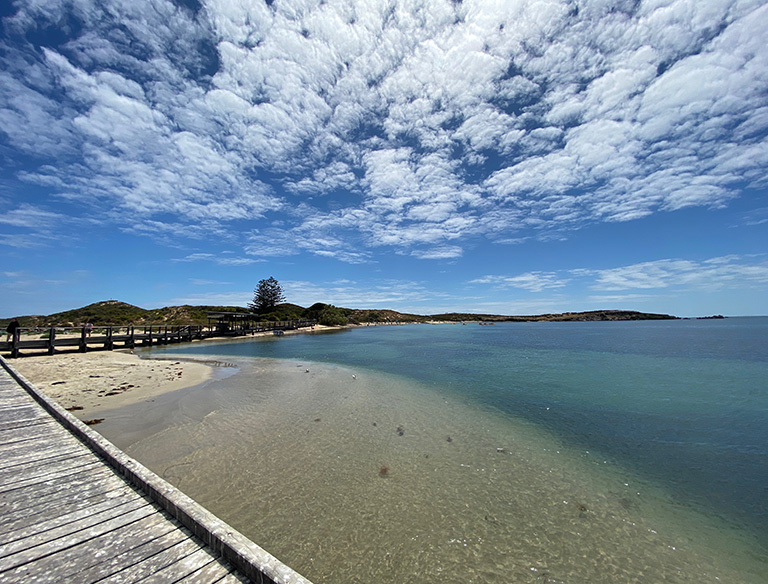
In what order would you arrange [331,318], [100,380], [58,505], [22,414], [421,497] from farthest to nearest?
[331,318] → [100,380] → [22,414] → [421,497] → [58,505]

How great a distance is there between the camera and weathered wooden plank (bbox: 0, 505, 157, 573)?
3.00 metres

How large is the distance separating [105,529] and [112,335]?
122 ft

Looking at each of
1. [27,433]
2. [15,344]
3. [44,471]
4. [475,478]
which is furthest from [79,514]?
[15,344]

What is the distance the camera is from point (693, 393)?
16.1 m

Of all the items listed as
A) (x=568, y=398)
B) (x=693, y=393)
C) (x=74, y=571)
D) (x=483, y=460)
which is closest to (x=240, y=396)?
(x=483, y=460)

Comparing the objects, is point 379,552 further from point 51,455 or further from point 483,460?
point 51,455

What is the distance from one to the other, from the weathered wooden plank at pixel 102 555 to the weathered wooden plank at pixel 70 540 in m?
0.07

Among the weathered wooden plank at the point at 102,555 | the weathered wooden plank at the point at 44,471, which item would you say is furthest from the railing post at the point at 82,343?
the weathered wooden plank at the point at 102,555

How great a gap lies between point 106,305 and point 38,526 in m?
103

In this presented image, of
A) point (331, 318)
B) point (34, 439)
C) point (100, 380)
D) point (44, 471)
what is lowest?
point (100, 380)

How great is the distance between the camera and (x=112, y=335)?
104ft

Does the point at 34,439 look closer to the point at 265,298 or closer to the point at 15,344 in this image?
the point at 15,344

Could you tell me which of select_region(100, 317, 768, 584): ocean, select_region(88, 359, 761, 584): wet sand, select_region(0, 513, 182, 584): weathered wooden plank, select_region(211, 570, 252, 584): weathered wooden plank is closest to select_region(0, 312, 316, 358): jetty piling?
select_region(100, 317, 768, 584): ocean

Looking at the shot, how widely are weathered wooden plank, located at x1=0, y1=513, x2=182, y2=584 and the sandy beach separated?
9.79m
